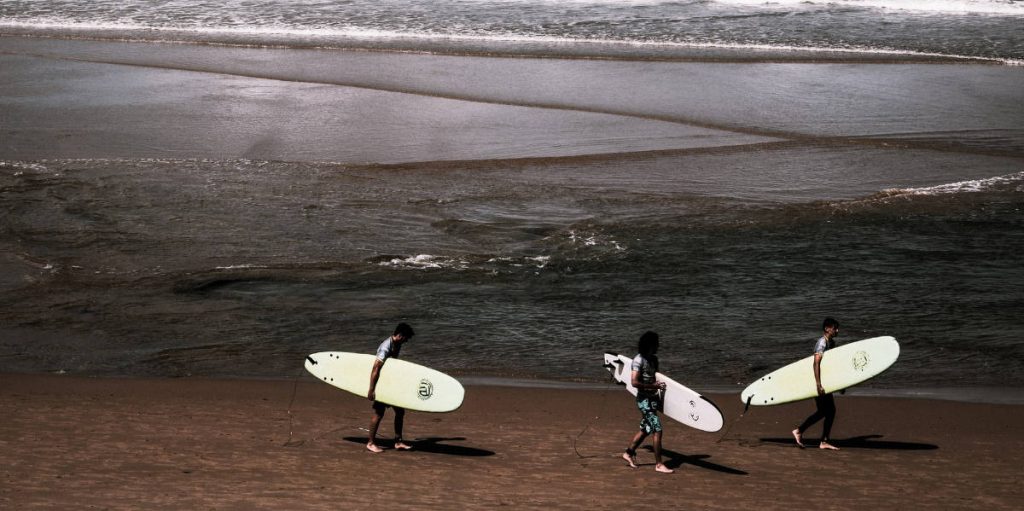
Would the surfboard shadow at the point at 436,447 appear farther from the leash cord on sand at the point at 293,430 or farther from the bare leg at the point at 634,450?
the bare leg at the point at 634,450

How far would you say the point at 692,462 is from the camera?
9.32 m

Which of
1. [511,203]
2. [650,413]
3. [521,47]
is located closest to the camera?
[650,413]

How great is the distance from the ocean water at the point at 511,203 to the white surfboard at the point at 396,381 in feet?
6.18

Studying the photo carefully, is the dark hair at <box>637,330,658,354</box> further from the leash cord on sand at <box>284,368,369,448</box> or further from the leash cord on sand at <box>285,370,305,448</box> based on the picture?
the leash cord on sand at <box>285,370,305,448</box>

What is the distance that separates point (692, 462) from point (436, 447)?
213 centimetres

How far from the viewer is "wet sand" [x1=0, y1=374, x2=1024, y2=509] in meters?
8.28

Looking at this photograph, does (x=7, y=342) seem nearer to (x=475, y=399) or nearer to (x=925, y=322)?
(x=475, y=399)

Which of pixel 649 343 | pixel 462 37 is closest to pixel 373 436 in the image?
pixel 649 343

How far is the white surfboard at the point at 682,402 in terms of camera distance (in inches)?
363

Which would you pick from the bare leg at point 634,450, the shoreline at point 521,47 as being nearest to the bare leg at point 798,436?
the bare leg at point 634,450

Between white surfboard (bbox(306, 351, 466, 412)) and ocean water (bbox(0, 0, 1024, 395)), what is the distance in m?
1.88

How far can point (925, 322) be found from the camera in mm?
12969

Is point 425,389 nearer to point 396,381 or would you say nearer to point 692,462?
point 396,381

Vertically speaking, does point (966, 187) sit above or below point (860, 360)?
above
